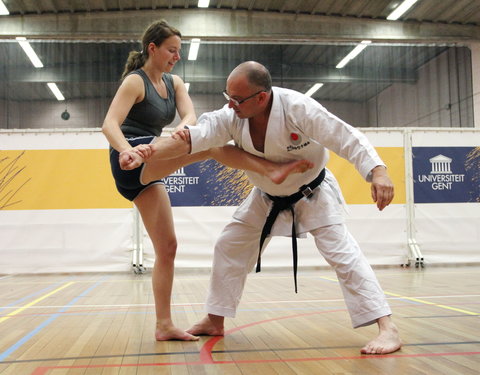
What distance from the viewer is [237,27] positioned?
12.3 metres

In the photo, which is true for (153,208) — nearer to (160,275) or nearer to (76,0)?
(160,275)

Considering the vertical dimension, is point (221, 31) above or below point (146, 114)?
above

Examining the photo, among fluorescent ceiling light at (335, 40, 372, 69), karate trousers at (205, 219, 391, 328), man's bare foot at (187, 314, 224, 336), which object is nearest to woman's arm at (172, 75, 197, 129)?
karate trousers at (205, 219, 391, 328)

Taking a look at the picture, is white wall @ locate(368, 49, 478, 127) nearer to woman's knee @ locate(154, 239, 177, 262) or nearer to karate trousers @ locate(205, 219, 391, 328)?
karate trousers @ locate(205, 219, 391, 328)

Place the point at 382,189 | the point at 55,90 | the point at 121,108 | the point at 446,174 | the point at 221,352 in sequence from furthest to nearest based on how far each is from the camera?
the point at 55,90 → the point at 446,174 → the point at 121,108 → the point at 221,352 → the point at 382,189

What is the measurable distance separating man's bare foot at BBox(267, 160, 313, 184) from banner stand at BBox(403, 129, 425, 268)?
5369 mm

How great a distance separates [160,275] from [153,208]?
35cm

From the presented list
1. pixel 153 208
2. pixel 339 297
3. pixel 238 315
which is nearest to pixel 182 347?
pixel 153 208

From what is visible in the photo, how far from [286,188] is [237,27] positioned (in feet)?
34.0

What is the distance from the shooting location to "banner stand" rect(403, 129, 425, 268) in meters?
7.31

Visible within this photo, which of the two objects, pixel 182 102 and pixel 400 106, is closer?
pixel 182 102

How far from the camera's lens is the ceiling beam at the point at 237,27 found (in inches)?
466

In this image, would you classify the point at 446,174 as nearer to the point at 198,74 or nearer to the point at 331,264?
the point at 331,264

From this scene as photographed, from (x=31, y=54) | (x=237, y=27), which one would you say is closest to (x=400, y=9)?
(x=237, y=27)
